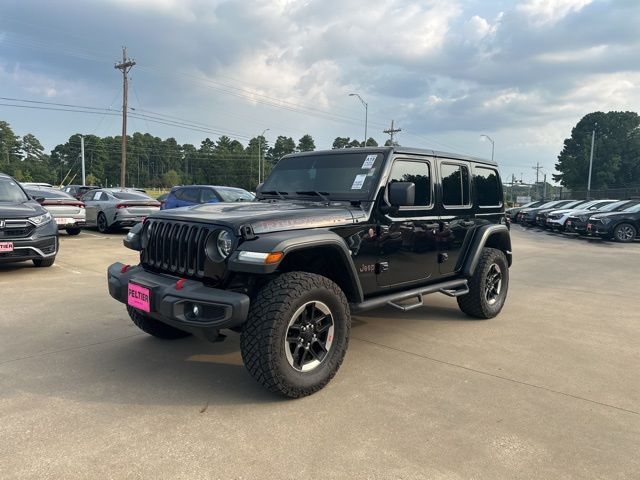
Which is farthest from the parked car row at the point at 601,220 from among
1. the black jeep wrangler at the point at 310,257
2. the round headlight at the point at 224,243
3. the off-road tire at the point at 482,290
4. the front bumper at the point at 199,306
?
the front bumper at the point at 199,306

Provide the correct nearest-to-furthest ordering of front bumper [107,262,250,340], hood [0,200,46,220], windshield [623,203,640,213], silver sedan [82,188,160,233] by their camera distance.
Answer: front bumper [107,262,250,340] < hood [0,200,46,220] < silver sedan [82,188,160,233] < windshield [623,203,640,213]

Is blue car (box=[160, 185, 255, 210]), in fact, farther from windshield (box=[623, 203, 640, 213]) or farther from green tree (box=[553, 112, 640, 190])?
green tree (box=[553, 112, 640, 190])

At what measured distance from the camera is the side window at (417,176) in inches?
169

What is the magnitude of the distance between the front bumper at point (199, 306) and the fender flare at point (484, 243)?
2.90 m

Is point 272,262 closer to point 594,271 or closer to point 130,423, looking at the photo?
point 130,423

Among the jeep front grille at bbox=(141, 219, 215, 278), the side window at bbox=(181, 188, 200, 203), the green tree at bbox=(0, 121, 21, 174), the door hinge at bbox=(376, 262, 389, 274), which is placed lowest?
the door hinge at bbox=(376, 262, 389, 274)

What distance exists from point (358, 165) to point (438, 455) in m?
2.53

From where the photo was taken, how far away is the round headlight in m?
3.23

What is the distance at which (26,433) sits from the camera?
279cm

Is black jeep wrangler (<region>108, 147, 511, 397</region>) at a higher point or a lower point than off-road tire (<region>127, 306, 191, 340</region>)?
higher

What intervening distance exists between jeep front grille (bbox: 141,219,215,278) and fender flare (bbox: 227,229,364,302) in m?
0.35

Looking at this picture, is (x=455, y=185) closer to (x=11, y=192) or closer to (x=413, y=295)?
(x=413, y=295)

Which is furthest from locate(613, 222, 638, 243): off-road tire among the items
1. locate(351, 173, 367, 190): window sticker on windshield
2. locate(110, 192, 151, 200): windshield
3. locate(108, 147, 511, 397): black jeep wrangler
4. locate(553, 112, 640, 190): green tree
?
locate(553, 112, 640, 190): green tree

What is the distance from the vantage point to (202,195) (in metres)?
13.3
